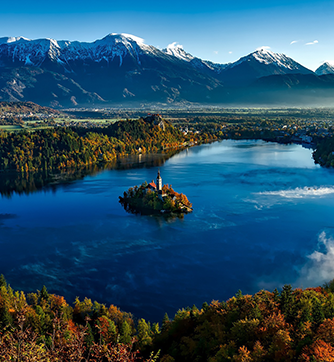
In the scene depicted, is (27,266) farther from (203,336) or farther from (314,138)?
(314,138)

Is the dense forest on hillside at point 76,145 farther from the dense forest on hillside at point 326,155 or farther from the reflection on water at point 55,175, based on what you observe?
the dense forest on hillside at point 326,155

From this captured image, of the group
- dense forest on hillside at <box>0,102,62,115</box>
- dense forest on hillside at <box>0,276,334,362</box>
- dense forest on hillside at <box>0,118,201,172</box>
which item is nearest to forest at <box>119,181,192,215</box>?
dense forest on hillside at <box>0,276,334,362</box>

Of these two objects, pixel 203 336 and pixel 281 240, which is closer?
pixel 203 336

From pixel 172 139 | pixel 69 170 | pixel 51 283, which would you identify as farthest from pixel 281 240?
pixel 172 139

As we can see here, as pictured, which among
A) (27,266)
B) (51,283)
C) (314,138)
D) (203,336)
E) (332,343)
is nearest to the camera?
(332,343)

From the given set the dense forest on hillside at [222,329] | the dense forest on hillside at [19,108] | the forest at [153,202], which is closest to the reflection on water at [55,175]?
the forest at [153,202]

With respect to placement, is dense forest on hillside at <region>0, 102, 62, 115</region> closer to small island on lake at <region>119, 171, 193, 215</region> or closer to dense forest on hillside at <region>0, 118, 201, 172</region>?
dense forest on hillside at <region>0, 118, 201, 172</region>

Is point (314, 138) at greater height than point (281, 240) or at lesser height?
greater
